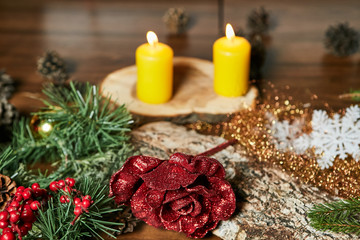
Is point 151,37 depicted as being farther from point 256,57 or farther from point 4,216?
point 4,216

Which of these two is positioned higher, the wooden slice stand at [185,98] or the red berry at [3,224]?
the wooden slice stand at [185,98]

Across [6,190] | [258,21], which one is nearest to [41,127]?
[6,190]

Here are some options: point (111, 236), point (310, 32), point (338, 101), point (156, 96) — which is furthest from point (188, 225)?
point (310, 32)

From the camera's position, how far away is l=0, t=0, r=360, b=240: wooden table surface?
52.9 inches

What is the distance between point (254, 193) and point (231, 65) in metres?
0.41

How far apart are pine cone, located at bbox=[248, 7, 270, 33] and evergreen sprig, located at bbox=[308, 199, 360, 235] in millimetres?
920

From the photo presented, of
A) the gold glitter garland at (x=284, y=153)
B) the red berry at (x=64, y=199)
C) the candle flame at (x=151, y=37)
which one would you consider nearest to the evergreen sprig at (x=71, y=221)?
the red berry at (x=64, y=199)

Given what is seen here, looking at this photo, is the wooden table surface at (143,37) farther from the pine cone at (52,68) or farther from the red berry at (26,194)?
the red berry at (26,194)

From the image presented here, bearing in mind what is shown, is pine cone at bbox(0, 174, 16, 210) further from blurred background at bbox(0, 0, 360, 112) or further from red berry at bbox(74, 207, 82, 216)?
blurred background at bbox(0, 0, 360, 112)

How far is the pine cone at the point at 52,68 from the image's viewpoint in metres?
1.32

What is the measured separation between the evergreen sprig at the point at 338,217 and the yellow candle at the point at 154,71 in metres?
0.52

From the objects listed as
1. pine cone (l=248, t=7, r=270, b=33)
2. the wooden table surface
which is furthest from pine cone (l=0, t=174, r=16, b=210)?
→ pine cone (l=248, t=7, r=270, b=33)

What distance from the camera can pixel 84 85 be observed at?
4.37 ft

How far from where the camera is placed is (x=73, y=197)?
2.64 ft
